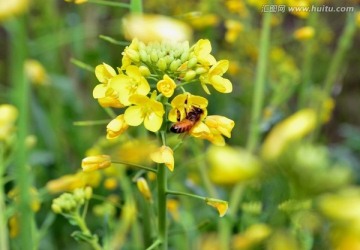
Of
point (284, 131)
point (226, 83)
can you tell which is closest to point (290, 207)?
point (284, 131)

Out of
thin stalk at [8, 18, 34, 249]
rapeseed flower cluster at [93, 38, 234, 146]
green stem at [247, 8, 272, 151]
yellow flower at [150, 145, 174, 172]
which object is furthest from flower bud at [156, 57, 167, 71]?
green stem at [247, 8, 272, 151]

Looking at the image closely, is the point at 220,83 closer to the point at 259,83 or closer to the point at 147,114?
the point at 147,114

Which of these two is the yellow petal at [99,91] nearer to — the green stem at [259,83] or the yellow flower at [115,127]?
the yellow flower at [115,127]

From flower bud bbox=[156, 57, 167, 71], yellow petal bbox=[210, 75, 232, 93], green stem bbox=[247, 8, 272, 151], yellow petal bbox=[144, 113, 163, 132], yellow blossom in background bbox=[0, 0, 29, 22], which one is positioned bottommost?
green stem bbox=[247, 8, 272, 151]

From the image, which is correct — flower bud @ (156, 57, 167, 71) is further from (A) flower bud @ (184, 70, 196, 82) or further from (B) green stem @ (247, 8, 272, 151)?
(B) green stem @ (247, 8, 272, 151)

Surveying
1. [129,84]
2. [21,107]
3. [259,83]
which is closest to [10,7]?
[21,107]
